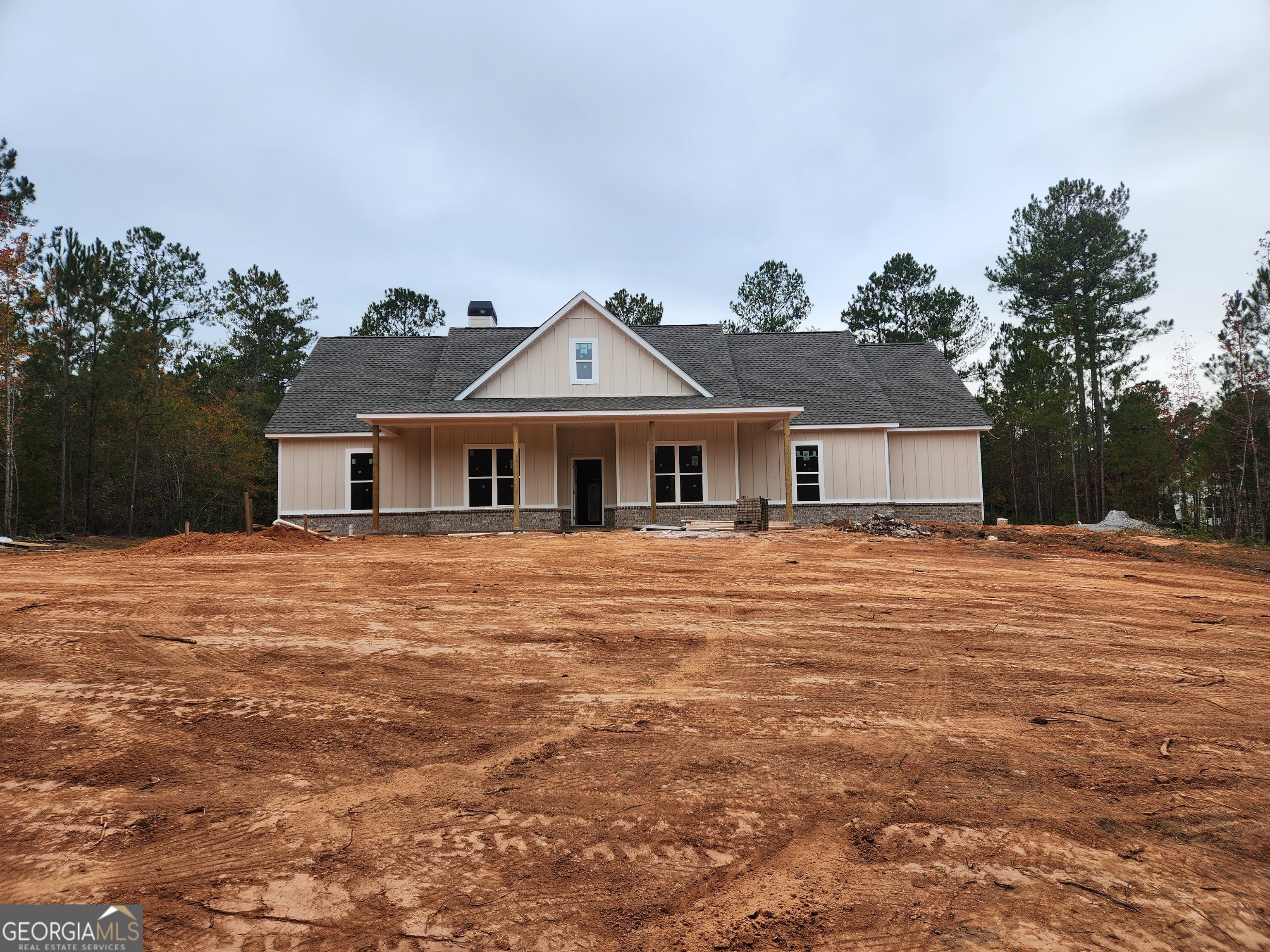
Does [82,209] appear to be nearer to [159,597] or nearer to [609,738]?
[159,597]

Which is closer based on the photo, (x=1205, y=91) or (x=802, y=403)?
(x=1205, y=91)

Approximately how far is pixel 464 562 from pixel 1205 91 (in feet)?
80.5

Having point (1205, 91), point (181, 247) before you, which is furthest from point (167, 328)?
point (1205, 91)

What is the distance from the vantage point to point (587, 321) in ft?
60.0

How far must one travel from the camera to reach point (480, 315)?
23344 mm

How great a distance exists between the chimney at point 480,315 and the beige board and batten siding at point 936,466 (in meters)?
15.1

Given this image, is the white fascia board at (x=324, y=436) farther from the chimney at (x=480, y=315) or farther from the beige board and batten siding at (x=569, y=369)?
the chimney at (x=480, y=315)

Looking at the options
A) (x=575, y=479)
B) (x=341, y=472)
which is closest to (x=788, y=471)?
(x=575, y=479)

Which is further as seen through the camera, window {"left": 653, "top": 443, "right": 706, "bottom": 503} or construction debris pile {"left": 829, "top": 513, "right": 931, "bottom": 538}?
window {"left": 653, "top": 443, "right": 706, "bottom": 503}

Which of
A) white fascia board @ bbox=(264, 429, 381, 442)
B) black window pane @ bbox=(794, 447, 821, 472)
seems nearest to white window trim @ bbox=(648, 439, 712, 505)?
black window pane @ bbox=(794, 447, 821, 472)

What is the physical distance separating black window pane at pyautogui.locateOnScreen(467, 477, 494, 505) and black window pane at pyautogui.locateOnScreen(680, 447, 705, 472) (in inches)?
219

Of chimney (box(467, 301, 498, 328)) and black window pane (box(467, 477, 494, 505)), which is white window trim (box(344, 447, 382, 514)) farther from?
chimney (box(467, 301, 498, 328))

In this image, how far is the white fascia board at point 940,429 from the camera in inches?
760

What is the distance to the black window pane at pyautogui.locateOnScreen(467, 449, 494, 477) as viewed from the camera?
58.3 feet
